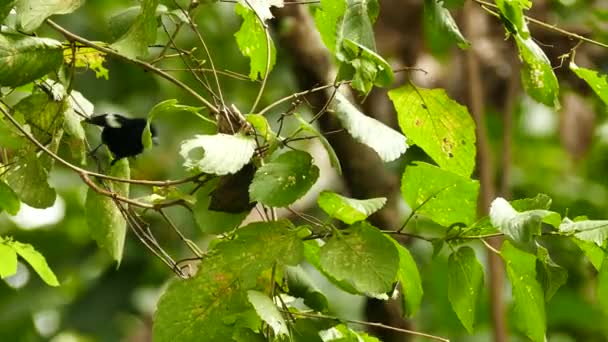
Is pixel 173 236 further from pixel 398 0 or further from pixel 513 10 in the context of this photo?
pixel 513 10

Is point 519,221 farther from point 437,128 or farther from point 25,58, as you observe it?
point 25,58

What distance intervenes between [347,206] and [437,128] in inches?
6.3

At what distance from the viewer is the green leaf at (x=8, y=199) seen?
0.92 meters

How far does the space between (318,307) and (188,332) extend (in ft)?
0.37

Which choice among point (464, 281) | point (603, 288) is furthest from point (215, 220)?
point (603, 288)

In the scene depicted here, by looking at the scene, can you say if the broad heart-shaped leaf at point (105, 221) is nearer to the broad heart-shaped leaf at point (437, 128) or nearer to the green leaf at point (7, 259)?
the green leaf at point (7, 259)

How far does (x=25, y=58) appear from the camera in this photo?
2.69ft

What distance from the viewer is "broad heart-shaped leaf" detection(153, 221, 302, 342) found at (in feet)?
2.49

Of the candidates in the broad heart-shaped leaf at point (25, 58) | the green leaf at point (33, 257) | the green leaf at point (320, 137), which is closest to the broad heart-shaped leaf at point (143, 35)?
the broad heart-shaped leaf at point (25, 58)

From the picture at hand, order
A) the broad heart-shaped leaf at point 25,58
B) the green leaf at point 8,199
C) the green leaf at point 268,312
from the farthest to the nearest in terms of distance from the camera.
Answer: the green leaf at point 8,199 → the broad heart-shaped leaf at point 25,58 → the green leaf at point 268,312

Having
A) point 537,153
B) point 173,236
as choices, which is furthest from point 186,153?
point 537,153

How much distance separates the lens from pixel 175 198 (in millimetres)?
888

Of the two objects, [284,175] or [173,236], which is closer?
[284,175]

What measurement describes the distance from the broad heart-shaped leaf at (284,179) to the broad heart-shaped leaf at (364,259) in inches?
1.6
